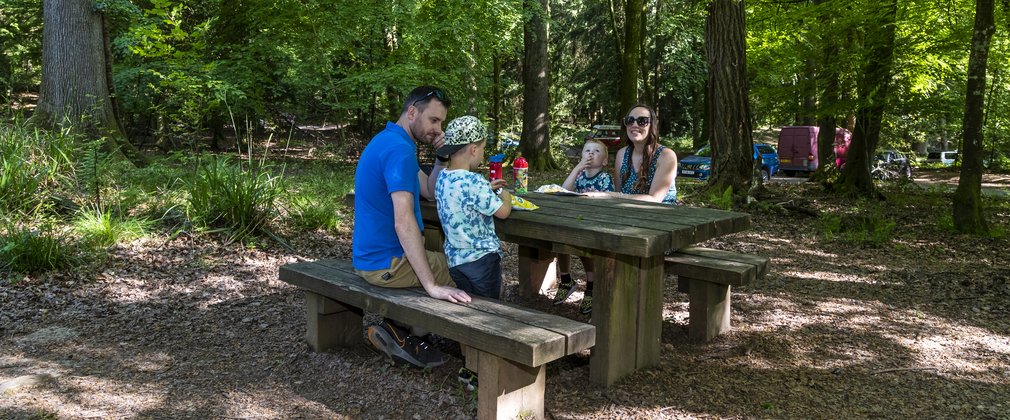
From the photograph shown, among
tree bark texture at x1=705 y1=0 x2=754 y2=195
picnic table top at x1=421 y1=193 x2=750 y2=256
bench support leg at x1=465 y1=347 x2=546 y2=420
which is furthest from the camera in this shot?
tree bark texture at x1=705 y1=0 x2=754 y2=195

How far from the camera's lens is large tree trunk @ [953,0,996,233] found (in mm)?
7758

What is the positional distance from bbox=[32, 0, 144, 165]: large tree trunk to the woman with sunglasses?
730 centimetres

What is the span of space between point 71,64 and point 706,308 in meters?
9.06

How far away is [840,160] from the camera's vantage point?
15.5 m

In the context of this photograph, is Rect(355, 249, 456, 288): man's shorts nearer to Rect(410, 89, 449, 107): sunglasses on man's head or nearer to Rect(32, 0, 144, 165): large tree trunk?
Rect(410, 89, 449, 107): sunglasses on man's head

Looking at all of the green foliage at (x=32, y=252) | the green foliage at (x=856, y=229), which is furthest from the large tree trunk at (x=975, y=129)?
the green foliage at (x=32, y=252)

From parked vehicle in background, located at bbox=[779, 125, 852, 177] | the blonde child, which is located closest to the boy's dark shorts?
the blonde child

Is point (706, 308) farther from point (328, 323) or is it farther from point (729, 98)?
point (729, 98)

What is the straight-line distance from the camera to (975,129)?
26.2 feet

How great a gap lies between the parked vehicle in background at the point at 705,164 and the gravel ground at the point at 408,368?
10982 mm

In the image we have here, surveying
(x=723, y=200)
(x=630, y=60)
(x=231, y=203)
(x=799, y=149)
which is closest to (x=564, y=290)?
(x=231, y=203)

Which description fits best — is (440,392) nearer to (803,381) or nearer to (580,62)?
(803,381)

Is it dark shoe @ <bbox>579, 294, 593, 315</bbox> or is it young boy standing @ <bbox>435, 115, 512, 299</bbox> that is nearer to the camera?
young boy standing @ <bbox>435, 115, 512, 299</bbox>

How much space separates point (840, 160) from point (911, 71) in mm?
5570
